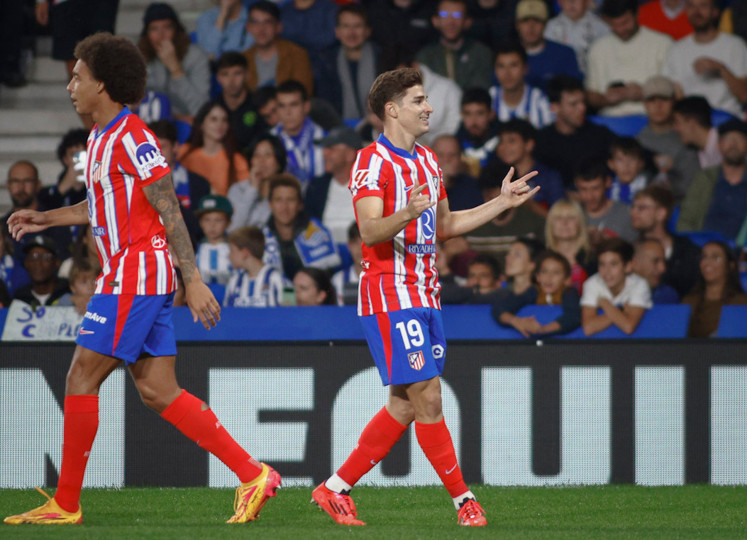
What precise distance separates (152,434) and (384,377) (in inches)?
88.6

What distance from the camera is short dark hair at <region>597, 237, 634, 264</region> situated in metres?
7.68

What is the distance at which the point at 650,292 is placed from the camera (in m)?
7.65

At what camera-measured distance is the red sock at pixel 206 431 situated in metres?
Result: 4.15

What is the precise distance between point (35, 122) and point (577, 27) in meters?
5.43

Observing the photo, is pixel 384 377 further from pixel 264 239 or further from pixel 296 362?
pixel 264 239

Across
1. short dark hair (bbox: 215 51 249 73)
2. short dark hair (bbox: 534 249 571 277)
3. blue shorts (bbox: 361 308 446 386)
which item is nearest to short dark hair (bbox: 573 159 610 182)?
short dark hair (bbox: 534 249 571 277)

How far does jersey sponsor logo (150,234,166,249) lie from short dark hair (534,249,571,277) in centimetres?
399

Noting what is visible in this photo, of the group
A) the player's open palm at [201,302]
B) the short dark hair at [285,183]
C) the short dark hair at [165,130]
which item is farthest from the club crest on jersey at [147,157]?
the short dark hair at [165,130]

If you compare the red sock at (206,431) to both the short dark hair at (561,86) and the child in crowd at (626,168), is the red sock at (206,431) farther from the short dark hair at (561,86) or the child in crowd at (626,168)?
the short dark hair at (561,86)

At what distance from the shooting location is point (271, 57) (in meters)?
9.78

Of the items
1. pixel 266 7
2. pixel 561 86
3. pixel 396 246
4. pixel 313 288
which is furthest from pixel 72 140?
pixel 396 246

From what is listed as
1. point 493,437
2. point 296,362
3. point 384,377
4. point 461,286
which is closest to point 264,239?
point 461,286

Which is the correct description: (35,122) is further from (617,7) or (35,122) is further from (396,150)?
(396,150)

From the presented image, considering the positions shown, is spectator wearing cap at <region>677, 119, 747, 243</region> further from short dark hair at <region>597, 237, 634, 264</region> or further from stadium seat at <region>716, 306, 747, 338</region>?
stadium seat at <region>716, 306, 747, 338</region>
